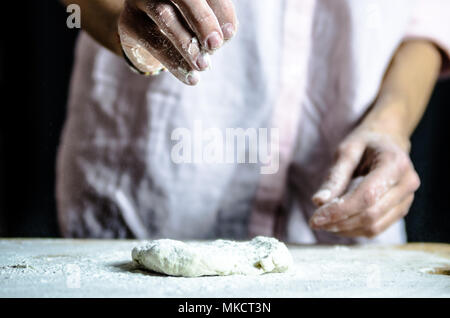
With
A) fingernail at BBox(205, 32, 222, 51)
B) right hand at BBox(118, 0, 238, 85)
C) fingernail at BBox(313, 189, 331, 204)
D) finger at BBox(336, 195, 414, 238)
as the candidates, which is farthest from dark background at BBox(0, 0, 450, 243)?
fingernail at BBox(205, 32, 222, 51)

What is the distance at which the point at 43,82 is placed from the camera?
1362 millimetres

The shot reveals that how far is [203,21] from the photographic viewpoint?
0.55 metres

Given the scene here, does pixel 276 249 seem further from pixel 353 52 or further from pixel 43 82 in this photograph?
pixel 43 82

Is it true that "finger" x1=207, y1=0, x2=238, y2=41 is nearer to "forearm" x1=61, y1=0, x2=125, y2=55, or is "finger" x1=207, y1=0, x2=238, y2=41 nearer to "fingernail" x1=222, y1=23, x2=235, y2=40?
"fingernail" x1=222, y1=23, x2=235, y2=40

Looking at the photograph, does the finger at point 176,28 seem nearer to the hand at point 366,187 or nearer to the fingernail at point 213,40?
the fingernail at point 213,40

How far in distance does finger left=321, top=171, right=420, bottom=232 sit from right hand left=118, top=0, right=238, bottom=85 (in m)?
0.35

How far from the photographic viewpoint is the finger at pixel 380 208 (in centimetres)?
80

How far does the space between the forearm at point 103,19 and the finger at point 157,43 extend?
0.51 ft

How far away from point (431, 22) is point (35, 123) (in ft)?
3.39

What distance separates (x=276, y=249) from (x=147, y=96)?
19.7 inches

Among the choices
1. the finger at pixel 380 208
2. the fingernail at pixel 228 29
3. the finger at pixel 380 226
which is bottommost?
the finger at pixel 380 226

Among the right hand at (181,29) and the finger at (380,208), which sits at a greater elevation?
the right hand at (181,29)

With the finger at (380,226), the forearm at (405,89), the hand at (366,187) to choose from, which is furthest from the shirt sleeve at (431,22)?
the finger at (380,226)
